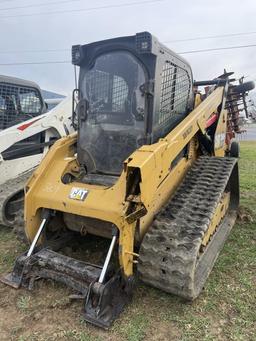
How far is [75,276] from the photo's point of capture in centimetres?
319

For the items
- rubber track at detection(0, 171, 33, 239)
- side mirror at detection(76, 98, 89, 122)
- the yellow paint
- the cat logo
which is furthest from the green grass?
side mirror at detection(76, 98, 89, 122)

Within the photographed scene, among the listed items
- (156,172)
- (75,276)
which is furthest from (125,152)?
(75,276)

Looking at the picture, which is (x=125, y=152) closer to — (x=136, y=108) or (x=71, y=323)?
(x=136, y=108)

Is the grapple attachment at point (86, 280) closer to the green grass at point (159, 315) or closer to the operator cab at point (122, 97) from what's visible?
the green grass at point (159, 315)

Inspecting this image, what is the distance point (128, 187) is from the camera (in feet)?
9.86

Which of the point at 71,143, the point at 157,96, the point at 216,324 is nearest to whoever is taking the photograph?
the point at 216,324

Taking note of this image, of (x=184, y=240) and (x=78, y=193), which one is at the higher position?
(x=78, y=193)

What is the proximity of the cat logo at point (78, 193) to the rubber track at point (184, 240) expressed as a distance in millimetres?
699

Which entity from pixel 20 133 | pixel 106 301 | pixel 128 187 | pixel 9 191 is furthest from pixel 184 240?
pixel 20 133

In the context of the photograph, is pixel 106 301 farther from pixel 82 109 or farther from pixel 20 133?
pixel 20 133

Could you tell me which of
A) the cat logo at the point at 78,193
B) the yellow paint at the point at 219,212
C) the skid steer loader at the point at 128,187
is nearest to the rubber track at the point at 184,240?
the skid steer loader at the point at 128,187

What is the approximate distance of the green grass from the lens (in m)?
2.86

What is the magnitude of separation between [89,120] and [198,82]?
104 inches

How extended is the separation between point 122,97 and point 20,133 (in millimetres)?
2553
